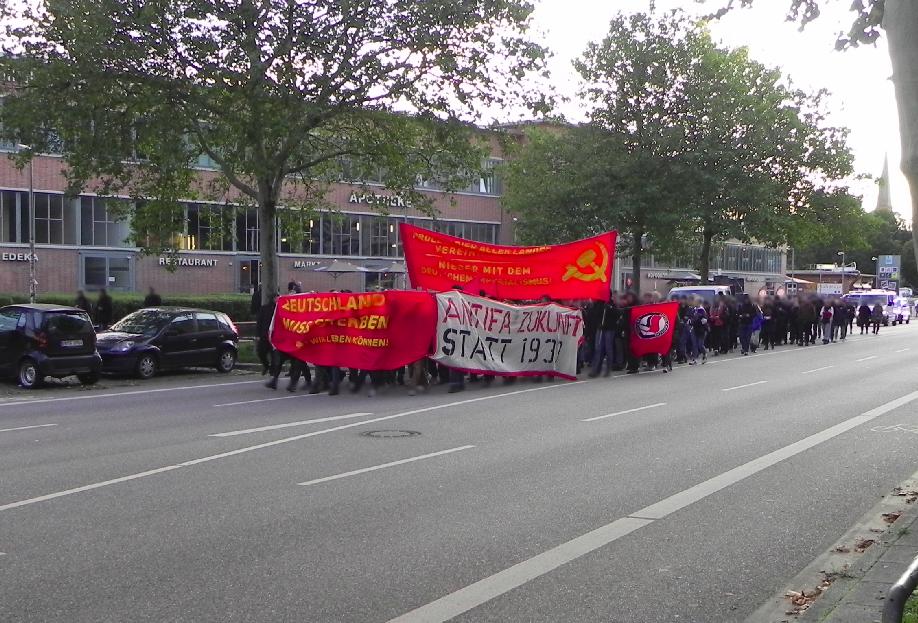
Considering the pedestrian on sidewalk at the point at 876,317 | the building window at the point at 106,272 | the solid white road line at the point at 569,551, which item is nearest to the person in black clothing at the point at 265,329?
the solid white road line at the point at 569,551

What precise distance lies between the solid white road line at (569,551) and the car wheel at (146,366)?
13921 millimetres

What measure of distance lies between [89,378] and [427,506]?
13.5 meters

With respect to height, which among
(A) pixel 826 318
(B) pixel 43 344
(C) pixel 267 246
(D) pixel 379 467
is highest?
(C) pixel 267 246

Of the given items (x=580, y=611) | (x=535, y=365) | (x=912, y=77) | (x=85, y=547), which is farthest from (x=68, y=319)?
(x=912, y=77)

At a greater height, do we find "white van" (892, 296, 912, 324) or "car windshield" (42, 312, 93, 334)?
"car windshield" (42, 312, 93, 334)

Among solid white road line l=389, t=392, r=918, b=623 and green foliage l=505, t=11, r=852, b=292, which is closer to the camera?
solid white road line l=389, t=392, r=918, b=623

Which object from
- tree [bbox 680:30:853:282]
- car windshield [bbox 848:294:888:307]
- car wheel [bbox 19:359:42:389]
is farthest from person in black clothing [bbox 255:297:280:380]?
car windshield [bbox 848:294:888:307]

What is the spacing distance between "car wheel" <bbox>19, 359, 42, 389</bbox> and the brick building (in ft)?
61.3

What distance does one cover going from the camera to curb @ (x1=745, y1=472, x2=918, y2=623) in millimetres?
5512

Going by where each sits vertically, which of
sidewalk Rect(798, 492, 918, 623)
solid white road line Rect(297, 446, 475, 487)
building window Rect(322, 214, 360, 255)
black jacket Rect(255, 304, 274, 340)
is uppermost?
building window Rect(322, 214, 360, 255)

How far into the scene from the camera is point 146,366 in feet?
69.7

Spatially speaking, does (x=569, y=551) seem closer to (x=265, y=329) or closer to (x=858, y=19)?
(x=858, y=19)

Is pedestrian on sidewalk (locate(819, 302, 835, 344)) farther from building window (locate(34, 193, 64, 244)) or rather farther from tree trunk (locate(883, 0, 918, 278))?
tree trunk (locate(883, 0, 918, 278))

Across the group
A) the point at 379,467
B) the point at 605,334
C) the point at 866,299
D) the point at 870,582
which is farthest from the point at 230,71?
the point at 866,299
